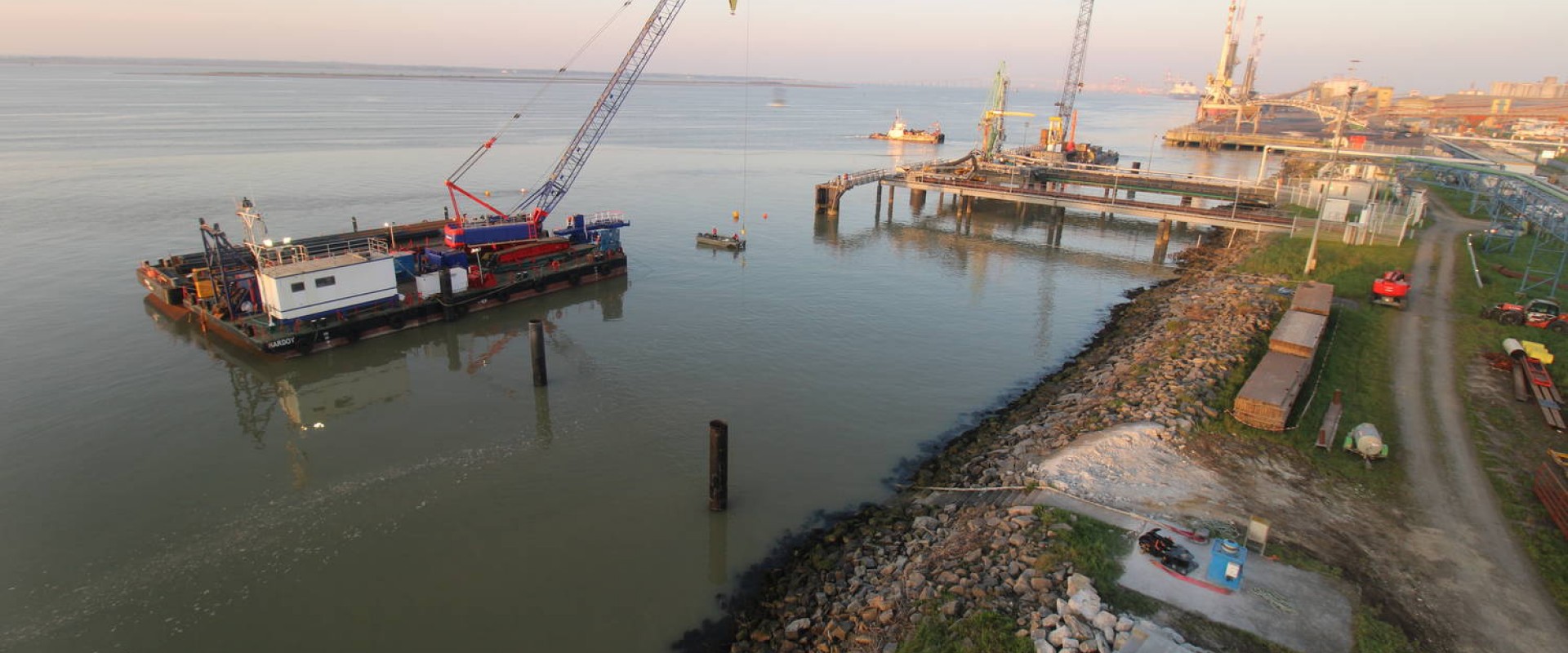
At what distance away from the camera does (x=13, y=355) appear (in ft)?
98.6

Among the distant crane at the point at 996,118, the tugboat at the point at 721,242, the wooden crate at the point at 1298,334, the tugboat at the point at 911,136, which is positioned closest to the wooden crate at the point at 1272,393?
the wooden crate at the point at 1298,334

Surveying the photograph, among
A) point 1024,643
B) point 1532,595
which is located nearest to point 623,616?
point 1024,643

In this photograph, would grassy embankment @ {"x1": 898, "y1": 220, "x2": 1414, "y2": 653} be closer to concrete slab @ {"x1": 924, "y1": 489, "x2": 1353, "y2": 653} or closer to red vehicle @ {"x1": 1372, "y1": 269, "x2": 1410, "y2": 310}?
concrete slab @ {"x1": 924, "y1": 489, "x2": 1353, "y2": 653}

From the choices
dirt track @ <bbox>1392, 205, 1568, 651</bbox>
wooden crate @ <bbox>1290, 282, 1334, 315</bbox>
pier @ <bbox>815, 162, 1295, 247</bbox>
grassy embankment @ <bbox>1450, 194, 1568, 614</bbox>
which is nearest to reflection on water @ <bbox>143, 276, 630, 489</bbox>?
dirt track @ <bbox>1392, 205, 1568, 651</bbox>

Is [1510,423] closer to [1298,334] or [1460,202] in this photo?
[1298,334]

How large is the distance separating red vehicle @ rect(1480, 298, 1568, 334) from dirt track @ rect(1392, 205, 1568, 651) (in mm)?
5214

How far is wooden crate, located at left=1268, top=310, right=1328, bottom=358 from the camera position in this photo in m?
25.3

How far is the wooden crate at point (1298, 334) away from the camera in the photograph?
25.3 metres

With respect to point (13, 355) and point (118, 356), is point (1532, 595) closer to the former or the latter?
point (118, 356)

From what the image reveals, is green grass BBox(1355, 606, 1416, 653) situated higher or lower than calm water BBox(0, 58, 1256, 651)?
higher

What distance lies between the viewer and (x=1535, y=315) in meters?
28.8

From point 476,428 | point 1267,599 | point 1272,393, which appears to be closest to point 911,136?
point 1272,393

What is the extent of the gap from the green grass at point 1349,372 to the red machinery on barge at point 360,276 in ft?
108

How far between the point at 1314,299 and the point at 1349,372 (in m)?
6.71
